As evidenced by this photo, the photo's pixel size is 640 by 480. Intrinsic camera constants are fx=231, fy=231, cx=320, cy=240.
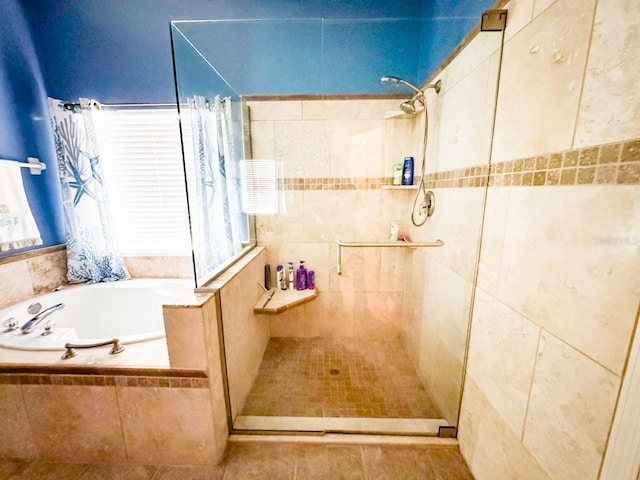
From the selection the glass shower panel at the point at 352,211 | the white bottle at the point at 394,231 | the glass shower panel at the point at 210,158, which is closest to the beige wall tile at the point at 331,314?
the glass shower panel at the point at 352,211

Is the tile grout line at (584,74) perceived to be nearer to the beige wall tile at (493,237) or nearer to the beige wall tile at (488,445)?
the beige wall tile at (493,237)

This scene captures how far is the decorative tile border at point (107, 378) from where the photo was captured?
1014mm

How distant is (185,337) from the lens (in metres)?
0.98

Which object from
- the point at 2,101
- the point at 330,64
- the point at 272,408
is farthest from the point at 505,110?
the point at 2,101

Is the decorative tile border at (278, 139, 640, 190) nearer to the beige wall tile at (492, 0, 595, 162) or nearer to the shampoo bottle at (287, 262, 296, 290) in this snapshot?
the beige wall tile at (492, 0, 595, 162)

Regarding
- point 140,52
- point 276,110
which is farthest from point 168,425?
point 140,52

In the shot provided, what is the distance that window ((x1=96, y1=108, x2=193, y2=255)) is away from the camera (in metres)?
1.85

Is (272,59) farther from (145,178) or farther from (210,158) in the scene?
(145,178)

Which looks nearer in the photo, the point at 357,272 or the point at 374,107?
the point at 374,107

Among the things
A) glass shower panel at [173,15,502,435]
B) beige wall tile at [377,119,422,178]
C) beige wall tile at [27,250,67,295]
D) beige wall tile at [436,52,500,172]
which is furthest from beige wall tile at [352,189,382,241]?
beige wall tile at [27,250,67,295]

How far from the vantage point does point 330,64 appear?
1797 mm

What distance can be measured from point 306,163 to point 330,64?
2.62 feet

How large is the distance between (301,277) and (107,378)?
1.22 m

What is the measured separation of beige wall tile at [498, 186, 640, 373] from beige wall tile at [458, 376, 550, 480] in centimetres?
46
